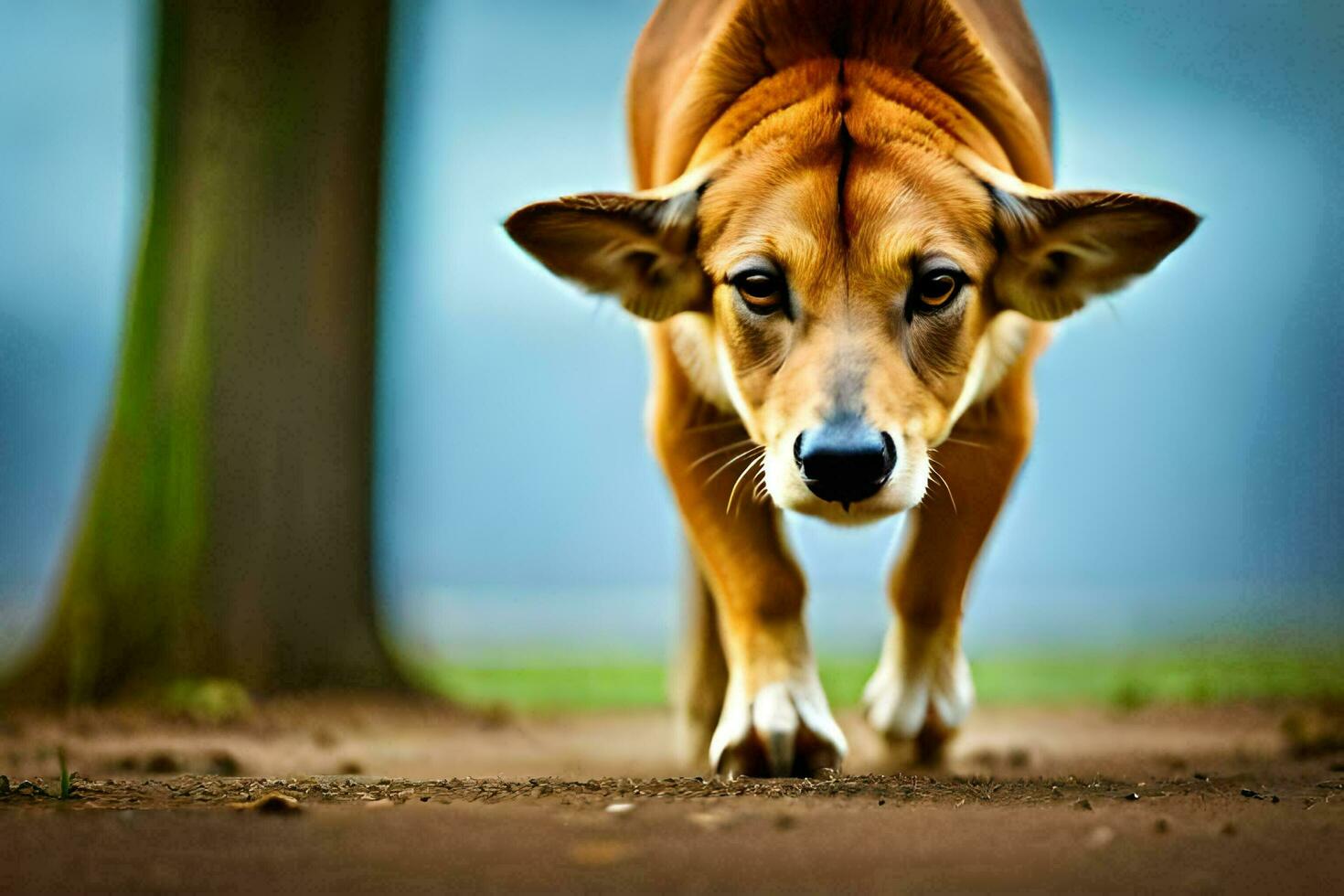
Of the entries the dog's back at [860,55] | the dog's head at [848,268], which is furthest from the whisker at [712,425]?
the dog's back at [860,55]

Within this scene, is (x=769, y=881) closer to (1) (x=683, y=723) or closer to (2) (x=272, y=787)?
(2) (x=272, y=787)

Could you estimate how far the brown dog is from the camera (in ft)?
12.8

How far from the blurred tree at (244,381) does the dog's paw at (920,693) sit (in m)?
3.61

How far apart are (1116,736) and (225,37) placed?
17.3ft

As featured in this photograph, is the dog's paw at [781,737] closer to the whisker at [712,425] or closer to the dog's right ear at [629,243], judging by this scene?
the whisker at [712,425]

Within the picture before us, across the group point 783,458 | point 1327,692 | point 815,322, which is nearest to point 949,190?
point 815,322

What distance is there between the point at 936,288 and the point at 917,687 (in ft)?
4.53

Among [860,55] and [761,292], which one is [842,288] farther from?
[860,55]

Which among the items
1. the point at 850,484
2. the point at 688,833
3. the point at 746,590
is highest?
the point at 850,484

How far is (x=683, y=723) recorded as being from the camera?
211 inches

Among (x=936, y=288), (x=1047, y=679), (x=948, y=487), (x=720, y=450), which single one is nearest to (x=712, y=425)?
(x=720, y=450)

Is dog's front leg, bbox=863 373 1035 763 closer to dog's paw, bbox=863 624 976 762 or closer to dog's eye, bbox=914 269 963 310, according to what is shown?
dog's paw, bbox=863 624 976 762

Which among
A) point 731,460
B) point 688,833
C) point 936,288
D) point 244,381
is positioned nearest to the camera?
point 688,833

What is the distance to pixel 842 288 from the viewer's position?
3908mm
